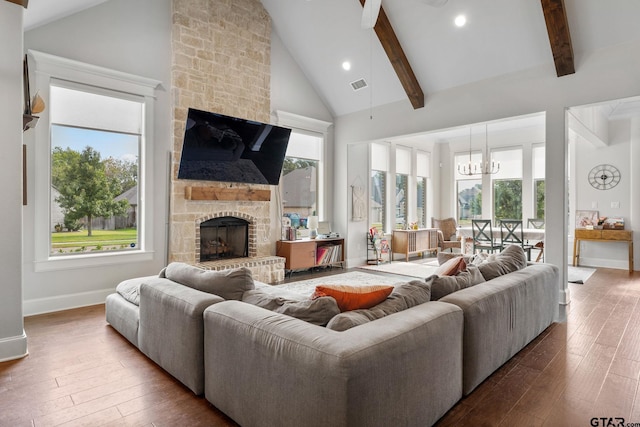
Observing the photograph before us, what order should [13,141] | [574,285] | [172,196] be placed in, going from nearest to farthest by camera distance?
[13,141], [172,196], [574,285]

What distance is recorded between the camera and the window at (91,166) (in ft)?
13.4

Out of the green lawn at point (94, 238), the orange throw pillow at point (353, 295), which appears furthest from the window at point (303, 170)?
the orange throw pillow at point (353, 295)

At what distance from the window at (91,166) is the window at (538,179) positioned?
7.97 meters

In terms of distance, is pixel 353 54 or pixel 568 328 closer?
pixel 568 328

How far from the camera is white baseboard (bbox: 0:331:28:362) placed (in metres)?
2.84

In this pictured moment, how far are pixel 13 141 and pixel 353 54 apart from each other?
473cm

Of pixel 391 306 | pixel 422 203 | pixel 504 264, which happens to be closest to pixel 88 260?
pixel 391 306

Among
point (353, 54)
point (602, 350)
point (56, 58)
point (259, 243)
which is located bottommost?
point (602, 350)

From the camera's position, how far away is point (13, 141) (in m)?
2.89

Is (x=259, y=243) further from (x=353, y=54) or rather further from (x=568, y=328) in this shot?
(x=568, y=328)

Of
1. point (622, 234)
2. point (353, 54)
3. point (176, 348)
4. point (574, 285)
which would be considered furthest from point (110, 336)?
point (622, 234)

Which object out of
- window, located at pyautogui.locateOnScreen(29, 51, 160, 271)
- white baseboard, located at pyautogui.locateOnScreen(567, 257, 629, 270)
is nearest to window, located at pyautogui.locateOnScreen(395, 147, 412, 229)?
white baseboard, located at pyautogui.locateOnScreen(567, 257, 629, 270)

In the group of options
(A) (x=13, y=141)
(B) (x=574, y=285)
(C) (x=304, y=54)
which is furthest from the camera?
(C) (x=304, y=54)

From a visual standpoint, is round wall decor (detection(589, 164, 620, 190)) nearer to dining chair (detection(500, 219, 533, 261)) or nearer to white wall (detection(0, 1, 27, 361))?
dining chair (detection(500, 219, 533, 261))
